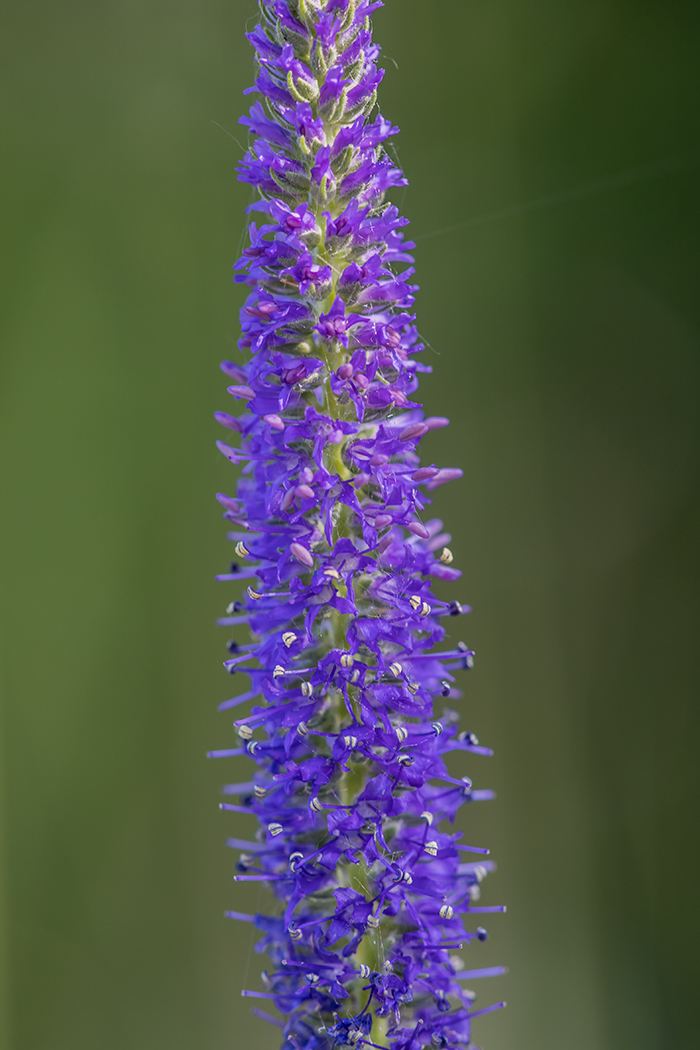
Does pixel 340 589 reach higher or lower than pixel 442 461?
lower

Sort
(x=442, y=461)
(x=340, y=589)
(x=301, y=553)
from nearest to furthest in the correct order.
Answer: (x=301, y=553) < (x=340, y=589) < (x=442, y=461)

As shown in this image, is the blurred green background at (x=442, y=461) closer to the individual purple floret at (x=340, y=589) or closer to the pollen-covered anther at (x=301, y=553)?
the individual purple floret at (x=340, y=589)

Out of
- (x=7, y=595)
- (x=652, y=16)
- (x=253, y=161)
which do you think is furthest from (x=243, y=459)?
(x=652, y=16)

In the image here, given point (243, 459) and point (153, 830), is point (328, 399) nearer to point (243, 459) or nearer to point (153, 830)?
point (243, 459)

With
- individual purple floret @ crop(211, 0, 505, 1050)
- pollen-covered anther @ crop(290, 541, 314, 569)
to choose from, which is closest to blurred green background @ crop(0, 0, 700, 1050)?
individual purple floret @ crop(211, 0, 505, 1050)

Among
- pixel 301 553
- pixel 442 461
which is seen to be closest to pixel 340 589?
pixel 301 553

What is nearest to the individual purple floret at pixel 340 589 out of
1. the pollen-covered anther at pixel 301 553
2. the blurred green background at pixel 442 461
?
the pollen-covered anther at pixel 301 553

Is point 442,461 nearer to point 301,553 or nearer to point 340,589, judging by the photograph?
point 340,589
